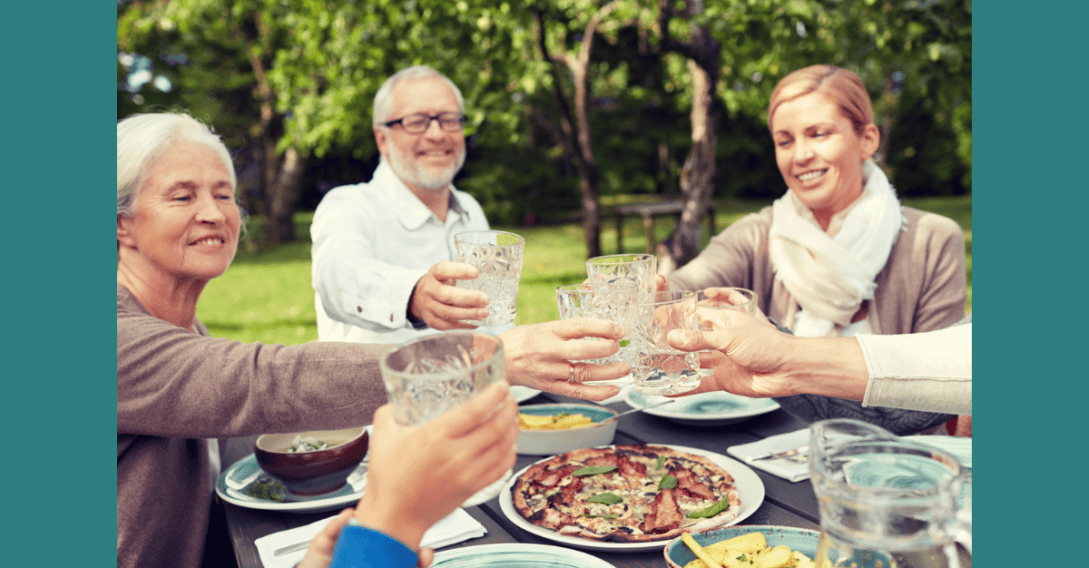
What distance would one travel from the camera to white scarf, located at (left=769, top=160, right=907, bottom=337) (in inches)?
114

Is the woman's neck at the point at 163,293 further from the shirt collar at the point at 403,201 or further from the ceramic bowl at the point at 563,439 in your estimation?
the shirt collar at the point at 403,201

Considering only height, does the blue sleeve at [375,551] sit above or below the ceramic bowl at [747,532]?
above

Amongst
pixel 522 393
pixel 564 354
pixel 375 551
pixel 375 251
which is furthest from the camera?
pixel 375 251

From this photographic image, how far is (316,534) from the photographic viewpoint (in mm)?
1499

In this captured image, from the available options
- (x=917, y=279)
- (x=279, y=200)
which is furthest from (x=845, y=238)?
(x=279, y=200)

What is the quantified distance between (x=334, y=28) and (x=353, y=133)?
13.1ft

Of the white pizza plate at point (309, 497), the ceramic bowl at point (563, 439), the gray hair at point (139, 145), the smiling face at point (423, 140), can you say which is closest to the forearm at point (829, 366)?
the ceramic bowl at point (563, 439)

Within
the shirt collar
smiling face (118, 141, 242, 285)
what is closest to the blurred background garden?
smiling face (118, 141, 242, 285)

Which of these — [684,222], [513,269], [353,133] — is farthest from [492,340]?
[353,133]

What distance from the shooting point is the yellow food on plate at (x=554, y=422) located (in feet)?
6.83

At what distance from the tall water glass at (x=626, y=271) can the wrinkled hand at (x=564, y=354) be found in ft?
0.70

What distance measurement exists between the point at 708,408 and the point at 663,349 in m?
0.77

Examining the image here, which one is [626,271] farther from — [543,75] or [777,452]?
[543,75]

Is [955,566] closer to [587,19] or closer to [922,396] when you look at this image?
[922,396]
